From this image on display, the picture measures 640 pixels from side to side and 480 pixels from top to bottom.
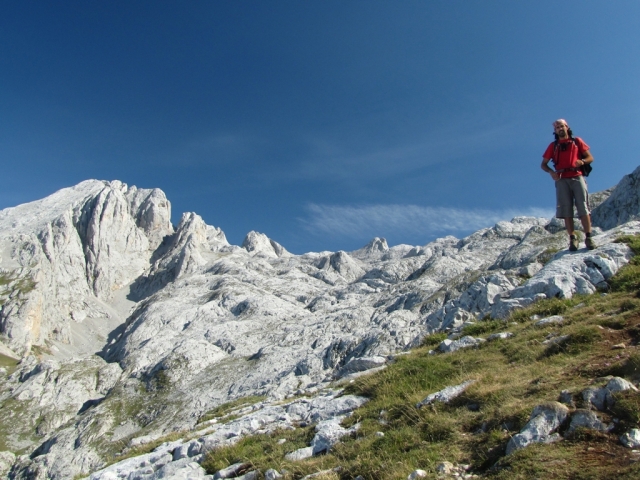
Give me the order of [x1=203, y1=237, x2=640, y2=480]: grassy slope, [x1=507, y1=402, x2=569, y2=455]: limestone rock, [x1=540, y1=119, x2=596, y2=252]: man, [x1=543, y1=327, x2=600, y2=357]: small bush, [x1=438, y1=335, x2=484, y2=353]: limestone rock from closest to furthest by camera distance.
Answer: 1. [x1=203, y1=237, x2=640, y2=480]: grassy slope
2. [x1=507, y1=402, x2=569, y2=455]: limestone rock
3. [x1=543, y1=327, x2=600, y2=357]: small bush
4. [x1=438, y1=335, x2=484, y2=353]: limestone rock
5. [x1=540, y1=119, x2=596, y2=252]: man

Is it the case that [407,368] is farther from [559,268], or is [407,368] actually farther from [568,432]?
[559,268]

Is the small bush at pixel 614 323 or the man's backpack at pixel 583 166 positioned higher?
the man's backpack at pixel 583 166

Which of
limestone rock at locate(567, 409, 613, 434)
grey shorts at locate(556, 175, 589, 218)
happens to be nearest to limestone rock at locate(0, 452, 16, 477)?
grey shorts at locate(556, 175, 589, 218)

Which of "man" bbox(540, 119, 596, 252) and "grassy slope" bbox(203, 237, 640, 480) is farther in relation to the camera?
"man" bbox(540, 119, 596, 252)

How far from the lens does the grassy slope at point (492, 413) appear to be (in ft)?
22.3

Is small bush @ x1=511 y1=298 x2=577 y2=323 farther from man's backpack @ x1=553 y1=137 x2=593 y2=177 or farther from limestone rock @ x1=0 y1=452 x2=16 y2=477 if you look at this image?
limestone rock @ x1=0 y1=452 x2=16 y2=477

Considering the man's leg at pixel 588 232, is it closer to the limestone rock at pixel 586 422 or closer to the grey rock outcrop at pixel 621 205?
the limestone rock at pixel 586 422

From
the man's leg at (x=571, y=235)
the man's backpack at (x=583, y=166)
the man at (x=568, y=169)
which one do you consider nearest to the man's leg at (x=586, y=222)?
the man at (x=568, y=169)

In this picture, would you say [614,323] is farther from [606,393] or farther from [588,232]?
[588,232]

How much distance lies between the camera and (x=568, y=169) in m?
19.5

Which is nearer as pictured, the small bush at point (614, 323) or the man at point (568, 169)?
the small bush at point (614, 323)

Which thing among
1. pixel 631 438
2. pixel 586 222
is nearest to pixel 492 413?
pixel 631 438

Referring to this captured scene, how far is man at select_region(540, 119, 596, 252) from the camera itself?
756 inches

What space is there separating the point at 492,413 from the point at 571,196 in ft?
50.6
